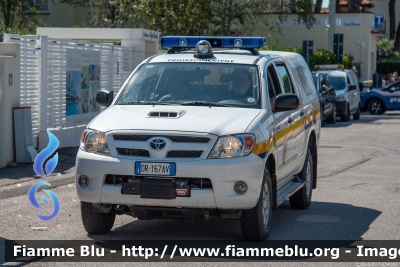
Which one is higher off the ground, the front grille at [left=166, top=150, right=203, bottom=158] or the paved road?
the front grille at [left=166, top=150, right=203, bottom=158]

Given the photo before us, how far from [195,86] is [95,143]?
146 centimetres

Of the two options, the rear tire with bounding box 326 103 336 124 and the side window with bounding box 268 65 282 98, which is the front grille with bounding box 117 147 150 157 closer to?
the side window with bounding box 268 65 282 98

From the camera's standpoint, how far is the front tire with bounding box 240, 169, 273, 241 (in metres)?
8.00

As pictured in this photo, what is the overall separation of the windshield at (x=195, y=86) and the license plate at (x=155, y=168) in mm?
1201

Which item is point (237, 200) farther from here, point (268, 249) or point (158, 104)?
point (158, 104)

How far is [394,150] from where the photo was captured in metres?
19.2

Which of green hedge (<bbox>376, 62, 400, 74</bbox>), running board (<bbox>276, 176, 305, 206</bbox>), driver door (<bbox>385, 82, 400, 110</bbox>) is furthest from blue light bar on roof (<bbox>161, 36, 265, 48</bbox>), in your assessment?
green hedge (<bbox>376, 62, 400, 74</bbox>)

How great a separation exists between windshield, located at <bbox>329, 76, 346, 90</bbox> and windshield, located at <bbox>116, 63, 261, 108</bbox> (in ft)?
70.6

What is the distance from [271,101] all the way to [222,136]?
4.41 ft

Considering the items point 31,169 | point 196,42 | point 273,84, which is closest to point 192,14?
point 31,169

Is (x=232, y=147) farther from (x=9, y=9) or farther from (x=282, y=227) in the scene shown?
(x=9, y=9)

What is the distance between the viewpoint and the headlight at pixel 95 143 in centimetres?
796

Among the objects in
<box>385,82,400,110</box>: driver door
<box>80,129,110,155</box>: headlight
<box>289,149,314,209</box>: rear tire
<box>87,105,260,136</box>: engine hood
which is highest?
<box>87,105,260,136</box>: engine hood

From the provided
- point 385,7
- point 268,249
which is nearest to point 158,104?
point 268,249
